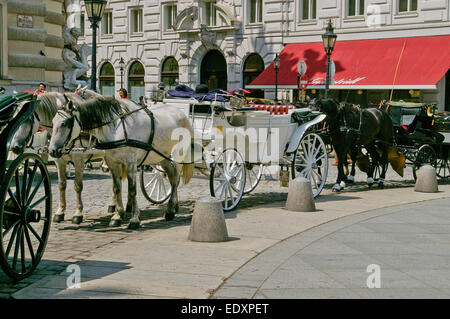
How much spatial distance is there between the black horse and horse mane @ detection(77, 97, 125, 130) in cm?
580

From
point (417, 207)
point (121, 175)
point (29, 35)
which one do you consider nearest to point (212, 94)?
point (121, 175)

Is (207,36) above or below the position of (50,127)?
above

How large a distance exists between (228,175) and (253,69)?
23364mm

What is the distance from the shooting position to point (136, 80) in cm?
3953

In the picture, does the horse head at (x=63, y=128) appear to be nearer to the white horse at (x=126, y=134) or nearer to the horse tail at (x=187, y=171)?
the white horse at (x=126, y=134)

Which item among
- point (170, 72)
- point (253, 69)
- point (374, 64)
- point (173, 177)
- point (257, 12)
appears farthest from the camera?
point (170, 72)

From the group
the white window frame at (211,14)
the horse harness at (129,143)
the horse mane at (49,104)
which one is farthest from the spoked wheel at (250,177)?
the white window frame at (211,14)

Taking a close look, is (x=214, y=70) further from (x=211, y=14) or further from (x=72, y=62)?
(x=72, y=62)

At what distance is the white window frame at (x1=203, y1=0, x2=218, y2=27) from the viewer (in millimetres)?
35250

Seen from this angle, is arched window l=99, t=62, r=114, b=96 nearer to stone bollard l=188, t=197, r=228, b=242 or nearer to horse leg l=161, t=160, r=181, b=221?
horse leg l=161, t=160, r=181, b=221

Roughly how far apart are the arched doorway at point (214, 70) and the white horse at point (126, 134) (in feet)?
82.0

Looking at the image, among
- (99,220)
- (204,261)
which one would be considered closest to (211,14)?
(99,220)

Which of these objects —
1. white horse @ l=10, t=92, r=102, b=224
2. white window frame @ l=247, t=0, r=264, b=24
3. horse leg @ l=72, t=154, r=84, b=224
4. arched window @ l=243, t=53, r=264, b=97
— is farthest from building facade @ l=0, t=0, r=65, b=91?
white window frame @ l=247, t=0, r=264, b=24
